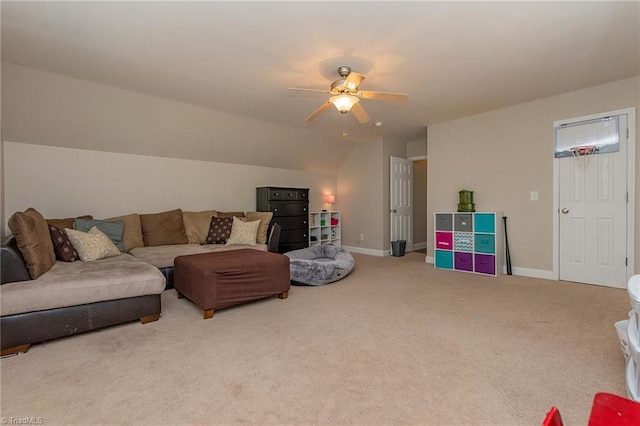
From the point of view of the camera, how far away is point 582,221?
390 cm

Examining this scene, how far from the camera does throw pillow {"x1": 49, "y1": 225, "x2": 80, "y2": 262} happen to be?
3.22 m

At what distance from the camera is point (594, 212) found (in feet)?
12.5

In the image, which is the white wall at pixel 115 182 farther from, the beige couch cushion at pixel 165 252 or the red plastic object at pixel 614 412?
the red plastic object at pixel 614 412

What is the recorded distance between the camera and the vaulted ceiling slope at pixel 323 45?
7.22ft

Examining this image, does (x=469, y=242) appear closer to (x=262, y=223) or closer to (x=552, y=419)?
(x=262, y=223)

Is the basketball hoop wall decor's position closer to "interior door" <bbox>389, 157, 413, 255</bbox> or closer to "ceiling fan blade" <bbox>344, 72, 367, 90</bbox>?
"interior door" <bbox>389, 157, 413, 255</bbox>

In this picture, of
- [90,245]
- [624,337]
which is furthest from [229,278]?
[624,337]

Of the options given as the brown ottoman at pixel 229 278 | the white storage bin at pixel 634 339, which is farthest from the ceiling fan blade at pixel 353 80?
the white storage bin at pixel 634 339

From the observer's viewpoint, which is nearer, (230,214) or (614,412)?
(614,412)

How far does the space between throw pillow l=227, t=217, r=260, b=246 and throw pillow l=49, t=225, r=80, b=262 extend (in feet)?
6.21

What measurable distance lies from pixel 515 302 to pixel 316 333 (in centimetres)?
221

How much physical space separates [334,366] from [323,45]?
8.32 ft

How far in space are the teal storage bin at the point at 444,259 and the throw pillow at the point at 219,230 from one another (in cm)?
341

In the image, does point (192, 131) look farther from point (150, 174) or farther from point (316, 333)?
point (316, 333)
